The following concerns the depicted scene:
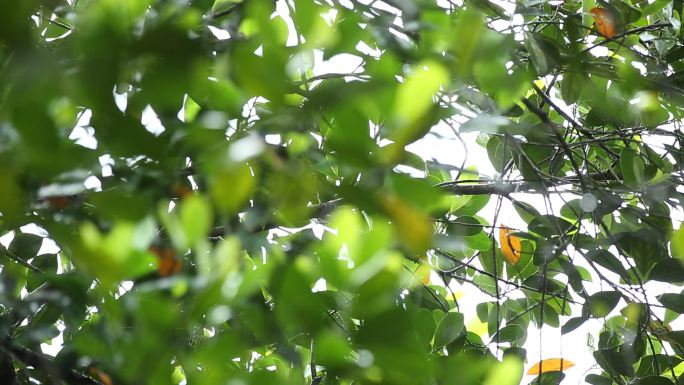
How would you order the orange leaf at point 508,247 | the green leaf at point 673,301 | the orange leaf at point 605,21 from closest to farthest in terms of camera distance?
the orange leaf at point 605,21 → the green leaf at point 673,301 → the orange leaf at point 508,247

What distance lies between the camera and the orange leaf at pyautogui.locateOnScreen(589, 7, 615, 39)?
97 cm

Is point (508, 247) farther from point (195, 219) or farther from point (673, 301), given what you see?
point (195, 219)

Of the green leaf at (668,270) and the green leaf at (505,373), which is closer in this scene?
the green leaf at (505,373)

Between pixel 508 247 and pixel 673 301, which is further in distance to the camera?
pixel 508 247

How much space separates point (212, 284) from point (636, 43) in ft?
3.78

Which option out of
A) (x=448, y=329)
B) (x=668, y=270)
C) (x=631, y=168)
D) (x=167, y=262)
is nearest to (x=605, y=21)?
(x=631, y=168)

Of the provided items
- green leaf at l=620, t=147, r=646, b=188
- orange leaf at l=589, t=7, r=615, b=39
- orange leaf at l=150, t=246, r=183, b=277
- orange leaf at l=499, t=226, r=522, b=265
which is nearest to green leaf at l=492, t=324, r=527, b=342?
orange leaf at l=499, t=226, r=522, b=265

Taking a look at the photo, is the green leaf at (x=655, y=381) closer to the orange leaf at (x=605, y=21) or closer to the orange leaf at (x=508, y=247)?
the orange leaf at (x=508, y=247)

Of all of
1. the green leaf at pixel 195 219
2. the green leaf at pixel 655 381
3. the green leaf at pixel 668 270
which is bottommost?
the green leaf at pixel 655 381

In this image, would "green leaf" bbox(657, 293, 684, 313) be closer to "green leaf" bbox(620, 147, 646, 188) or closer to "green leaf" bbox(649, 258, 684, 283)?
"green leaf" bbox(649, 258, 684, 283)

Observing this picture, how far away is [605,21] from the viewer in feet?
3.23

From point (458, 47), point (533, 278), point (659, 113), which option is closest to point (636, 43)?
point (659, 113)

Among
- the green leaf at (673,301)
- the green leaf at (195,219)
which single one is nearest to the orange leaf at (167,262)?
the green leaf at (195,219)

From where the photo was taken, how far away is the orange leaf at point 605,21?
3.19ft
